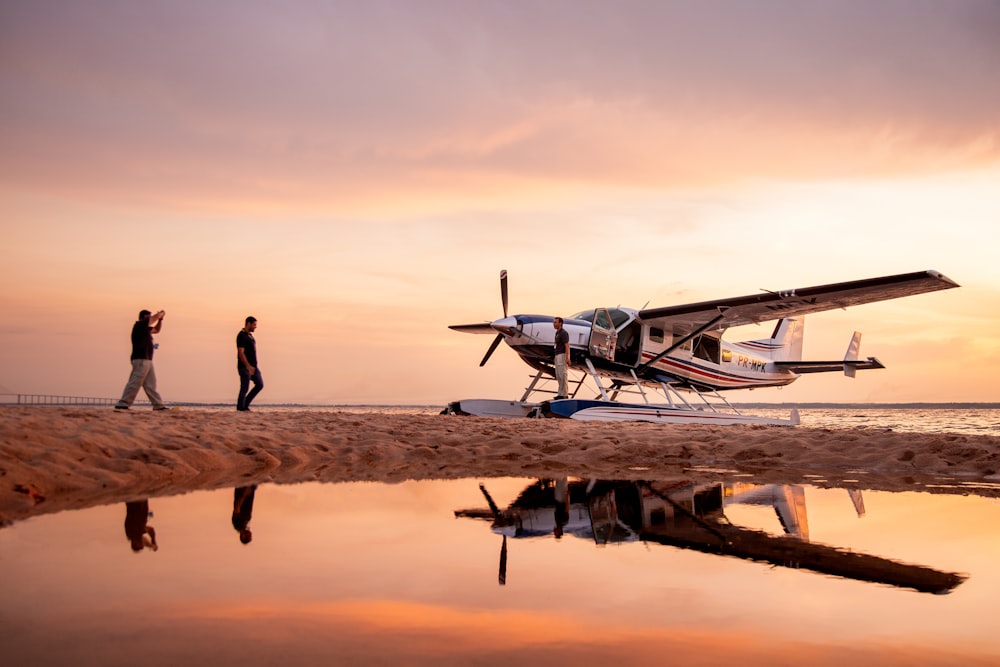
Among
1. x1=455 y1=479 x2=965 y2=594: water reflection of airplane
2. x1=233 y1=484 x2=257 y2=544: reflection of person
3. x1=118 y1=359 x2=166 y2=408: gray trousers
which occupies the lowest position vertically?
x1=455 y1=479 x2=965 y2=594: water reflection of airplane

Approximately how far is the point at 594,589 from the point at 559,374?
14.1 m

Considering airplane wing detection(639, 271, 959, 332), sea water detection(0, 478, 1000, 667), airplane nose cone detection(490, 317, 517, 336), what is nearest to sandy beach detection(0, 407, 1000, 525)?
sea water detection(0, 478, 1000, 667)

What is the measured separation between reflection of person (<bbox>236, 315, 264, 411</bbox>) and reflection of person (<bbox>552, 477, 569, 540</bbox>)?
8433 mm

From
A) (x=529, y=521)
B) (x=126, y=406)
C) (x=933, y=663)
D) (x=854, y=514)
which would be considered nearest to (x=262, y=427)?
(x=126, y=406)

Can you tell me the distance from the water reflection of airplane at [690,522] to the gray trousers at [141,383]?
848 centimetres

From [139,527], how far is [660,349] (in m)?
16.4

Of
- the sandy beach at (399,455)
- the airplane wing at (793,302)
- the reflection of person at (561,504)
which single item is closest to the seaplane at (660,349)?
the airplane wing at (793,302)

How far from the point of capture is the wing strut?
714 inches

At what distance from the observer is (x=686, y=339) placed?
721 inches

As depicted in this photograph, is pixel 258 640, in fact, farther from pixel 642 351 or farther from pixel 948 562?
pixel 642 351

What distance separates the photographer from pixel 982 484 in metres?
6.86

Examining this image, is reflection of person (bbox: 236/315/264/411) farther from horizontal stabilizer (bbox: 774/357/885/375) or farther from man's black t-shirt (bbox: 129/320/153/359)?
horizontal stabilizer (bbox: 774/357/885/375)

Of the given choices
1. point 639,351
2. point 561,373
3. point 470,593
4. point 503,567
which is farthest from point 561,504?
point 639,351

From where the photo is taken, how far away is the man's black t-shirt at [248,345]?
43.5ft
